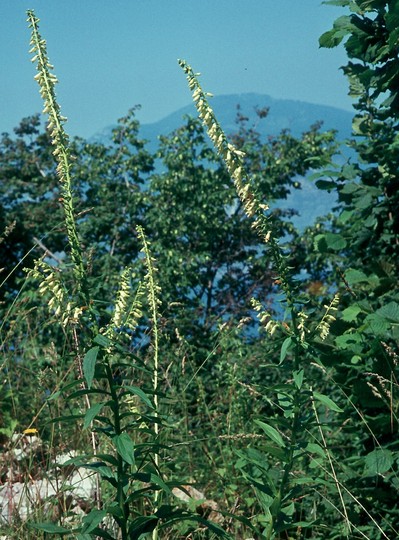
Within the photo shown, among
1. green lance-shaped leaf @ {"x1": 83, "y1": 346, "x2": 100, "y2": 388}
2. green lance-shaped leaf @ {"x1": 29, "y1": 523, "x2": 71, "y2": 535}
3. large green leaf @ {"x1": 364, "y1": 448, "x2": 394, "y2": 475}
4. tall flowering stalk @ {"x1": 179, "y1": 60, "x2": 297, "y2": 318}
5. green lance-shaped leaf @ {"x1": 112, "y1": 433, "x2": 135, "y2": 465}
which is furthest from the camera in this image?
large green leaf @ {"x1": 364, "y1": 448, "x2": 394, "y2": 475}

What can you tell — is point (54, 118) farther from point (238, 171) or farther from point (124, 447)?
point (124, 447)

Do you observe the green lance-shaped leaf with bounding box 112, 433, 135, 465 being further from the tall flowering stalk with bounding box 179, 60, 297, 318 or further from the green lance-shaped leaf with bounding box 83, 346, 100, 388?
the tall flowering stalk with bounding box 179, 60, 297, 318

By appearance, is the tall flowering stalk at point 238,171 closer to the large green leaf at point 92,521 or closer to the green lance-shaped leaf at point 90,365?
the green lance-shaped leaf at point 90,365

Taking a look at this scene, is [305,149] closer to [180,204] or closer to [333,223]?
[333,223]

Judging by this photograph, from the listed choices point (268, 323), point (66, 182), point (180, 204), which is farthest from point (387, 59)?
point (180, 204)

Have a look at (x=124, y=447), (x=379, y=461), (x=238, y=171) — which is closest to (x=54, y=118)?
(x=238, y=171)

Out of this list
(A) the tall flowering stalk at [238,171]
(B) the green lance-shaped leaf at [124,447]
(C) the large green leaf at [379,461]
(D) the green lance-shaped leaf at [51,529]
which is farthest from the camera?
(C) the large green leaf at [379,461]

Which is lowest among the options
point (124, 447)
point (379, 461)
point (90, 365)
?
point (379, 461)

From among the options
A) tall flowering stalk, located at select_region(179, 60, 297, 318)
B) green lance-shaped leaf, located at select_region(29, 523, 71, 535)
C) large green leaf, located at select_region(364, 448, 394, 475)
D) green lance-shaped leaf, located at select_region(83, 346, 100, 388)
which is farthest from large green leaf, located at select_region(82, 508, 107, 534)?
large green leaf, located at select_region(364, 448, 394, 475)

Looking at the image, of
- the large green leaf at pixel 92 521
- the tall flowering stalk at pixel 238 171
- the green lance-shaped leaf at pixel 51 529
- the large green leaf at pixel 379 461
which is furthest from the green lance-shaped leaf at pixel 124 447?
the large green leaf at pixel 379 461

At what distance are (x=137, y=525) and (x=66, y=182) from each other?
112 cm

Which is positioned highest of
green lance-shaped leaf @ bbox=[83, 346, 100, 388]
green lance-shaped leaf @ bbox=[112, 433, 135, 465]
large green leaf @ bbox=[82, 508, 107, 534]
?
green lance-shaped leaf @ bbox=[83, 346, 100, 388]

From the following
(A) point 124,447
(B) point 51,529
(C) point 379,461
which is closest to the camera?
(A) point 124,447

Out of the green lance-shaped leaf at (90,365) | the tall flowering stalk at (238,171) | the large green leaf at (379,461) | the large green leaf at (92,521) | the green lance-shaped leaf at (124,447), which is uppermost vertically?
the tall flowering stalk at (238,171)
